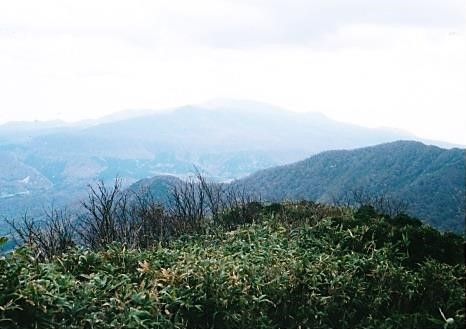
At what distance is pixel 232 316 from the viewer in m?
5.04

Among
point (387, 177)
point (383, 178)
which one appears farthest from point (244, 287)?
point (387, 177)

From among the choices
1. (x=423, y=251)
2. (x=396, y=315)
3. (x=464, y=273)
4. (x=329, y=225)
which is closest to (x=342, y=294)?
(x=396, y=315)

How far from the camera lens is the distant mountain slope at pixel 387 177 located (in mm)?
37875

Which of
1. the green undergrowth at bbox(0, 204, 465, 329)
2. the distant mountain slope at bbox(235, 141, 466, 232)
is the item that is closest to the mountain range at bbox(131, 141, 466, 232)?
the distant mountain slope at bbox(235, 141, 466, 232)

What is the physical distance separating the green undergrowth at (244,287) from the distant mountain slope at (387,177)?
26.4 meters

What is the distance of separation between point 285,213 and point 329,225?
2.22 meters

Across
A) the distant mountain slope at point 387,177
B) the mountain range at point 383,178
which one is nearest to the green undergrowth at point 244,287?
the distant mountain slope at point 387,177

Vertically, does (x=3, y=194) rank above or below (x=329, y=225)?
below

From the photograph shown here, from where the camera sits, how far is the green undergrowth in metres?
4.63

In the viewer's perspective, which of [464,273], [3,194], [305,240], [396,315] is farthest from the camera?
[3,194]

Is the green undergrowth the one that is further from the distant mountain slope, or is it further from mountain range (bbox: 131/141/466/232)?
mountain range (bbox: 131/141/466/232)

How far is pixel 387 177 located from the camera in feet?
177

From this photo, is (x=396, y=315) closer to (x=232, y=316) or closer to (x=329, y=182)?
(x=232, y=316)

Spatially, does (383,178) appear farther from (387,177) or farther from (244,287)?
(244,287)
